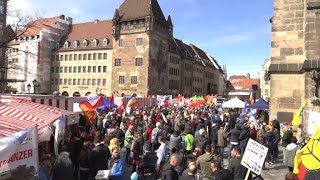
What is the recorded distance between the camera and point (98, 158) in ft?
28.7

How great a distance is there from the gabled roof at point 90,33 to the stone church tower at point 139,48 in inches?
199

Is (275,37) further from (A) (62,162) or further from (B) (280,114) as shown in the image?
(A) (62,162)

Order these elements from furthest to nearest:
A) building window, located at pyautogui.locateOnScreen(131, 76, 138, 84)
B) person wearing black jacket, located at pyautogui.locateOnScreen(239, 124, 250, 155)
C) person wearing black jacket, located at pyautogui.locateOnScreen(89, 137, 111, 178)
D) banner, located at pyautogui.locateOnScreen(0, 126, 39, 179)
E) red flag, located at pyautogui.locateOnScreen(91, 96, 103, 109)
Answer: building window, located at pyautogui.locateOnScreen(131, 76, 138, 84) < red flag, located at pyautogui.locateOnScreen(91, 96, 103, 109) < person wearing black jacket, located at pyautogui.locateOnScreen(239, 124, 250, 155) < person wearing black jacket, located at pyautogui.locateOnScreen(89, 137, 111, 178) < banner, located at pyautogui.locateOnScreen(0, 126, 39, 179)

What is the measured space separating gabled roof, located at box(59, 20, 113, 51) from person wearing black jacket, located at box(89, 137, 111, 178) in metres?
62.9

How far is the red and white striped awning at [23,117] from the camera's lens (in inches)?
258

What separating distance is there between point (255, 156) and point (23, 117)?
14.6 ft

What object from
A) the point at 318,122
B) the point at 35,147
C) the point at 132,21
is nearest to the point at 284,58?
the point at 318,122

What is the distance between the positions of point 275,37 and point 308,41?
1.97 metres

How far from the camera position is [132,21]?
218 feet

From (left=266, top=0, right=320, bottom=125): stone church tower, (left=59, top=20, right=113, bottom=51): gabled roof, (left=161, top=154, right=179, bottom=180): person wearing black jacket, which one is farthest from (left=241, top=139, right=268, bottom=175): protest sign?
(left=59, top=20, right=113, bottom=51): gabled roof

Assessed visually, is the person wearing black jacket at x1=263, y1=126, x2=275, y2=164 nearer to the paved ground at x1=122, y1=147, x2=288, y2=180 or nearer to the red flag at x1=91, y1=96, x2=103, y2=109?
the paved ground at x1=122, y1=147, x2=288, y2=180

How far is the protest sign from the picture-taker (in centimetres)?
711

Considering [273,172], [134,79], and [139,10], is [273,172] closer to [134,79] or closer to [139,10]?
[134,79]

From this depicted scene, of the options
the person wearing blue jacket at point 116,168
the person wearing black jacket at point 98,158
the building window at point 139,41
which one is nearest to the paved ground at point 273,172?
the person wearing black jacket at point 98,158
